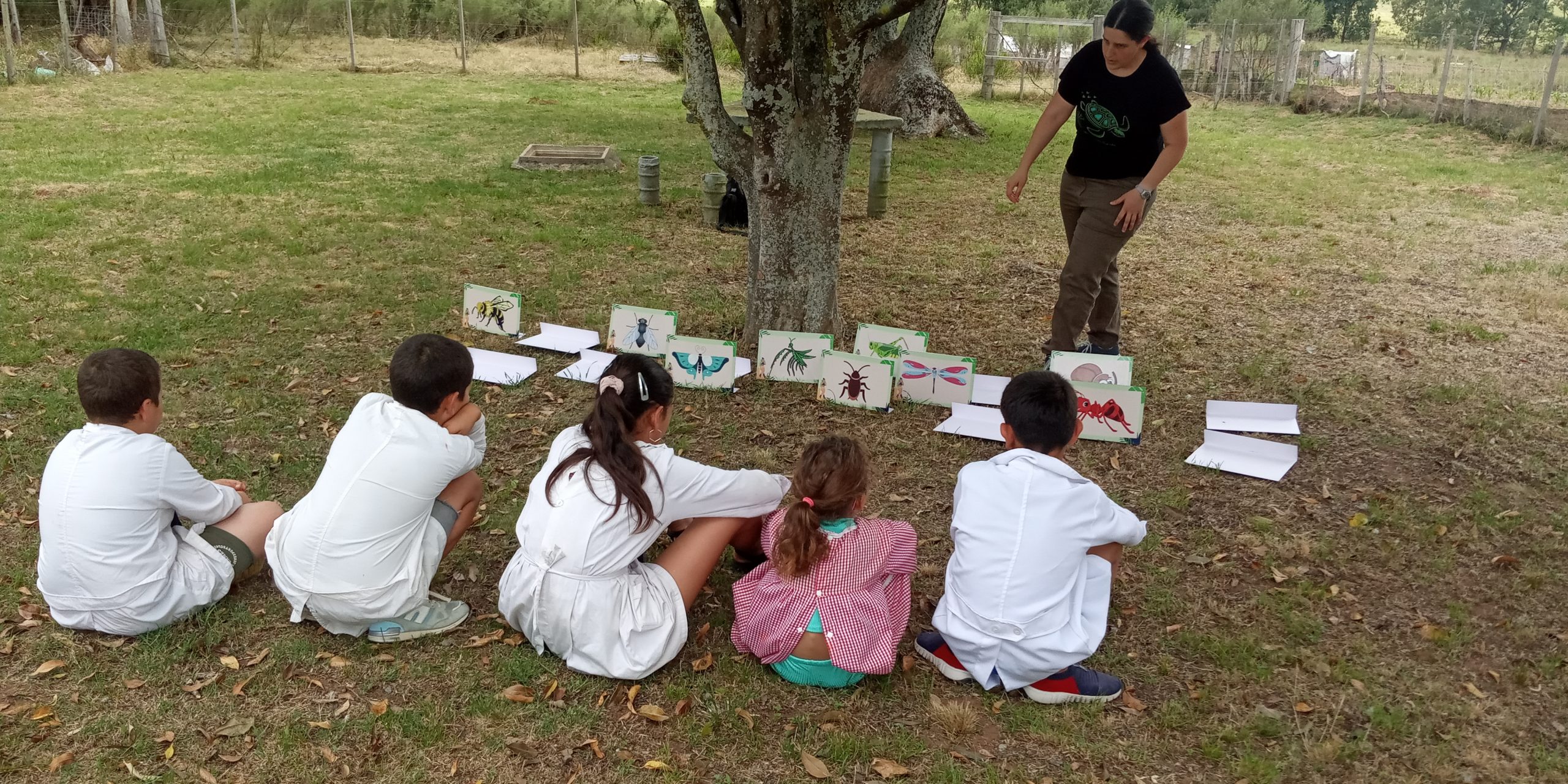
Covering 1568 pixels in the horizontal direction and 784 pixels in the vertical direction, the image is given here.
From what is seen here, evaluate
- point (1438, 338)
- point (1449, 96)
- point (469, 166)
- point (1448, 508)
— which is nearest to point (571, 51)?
point (469, 166)

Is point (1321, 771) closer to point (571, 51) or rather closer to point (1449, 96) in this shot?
point (1449, 96)

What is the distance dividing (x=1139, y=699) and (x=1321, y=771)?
19.7 inches

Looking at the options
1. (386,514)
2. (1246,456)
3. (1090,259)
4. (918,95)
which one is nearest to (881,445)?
(1090,259)

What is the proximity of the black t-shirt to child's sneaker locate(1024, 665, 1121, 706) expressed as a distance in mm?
2888

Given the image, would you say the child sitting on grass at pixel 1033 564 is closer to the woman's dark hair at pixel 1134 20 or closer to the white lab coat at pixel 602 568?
the white lab coat at pixel 602 568

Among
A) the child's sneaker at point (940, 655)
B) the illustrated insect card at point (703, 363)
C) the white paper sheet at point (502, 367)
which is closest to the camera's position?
the child's sneaker at point (940, 655)

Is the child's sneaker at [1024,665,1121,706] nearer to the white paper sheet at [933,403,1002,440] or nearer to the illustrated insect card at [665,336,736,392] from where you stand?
the white paper sheet at [933,403,1002,440]

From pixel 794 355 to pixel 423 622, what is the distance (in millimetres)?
2557

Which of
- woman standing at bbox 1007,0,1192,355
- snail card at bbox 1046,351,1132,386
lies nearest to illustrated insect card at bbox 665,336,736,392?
snail card at bbox 1046,351,1132,386

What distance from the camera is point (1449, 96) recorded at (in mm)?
18188

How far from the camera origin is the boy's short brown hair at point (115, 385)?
121 inches

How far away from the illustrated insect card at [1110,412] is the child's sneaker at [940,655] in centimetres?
189

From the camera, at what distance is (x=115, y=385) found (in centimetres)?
309

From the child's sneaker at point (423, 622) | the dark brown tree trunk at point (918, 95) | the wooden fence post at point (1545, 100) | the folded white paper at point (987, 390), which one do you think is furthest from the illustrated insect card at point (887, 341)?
the wooden fence post at point (1545, 100)
